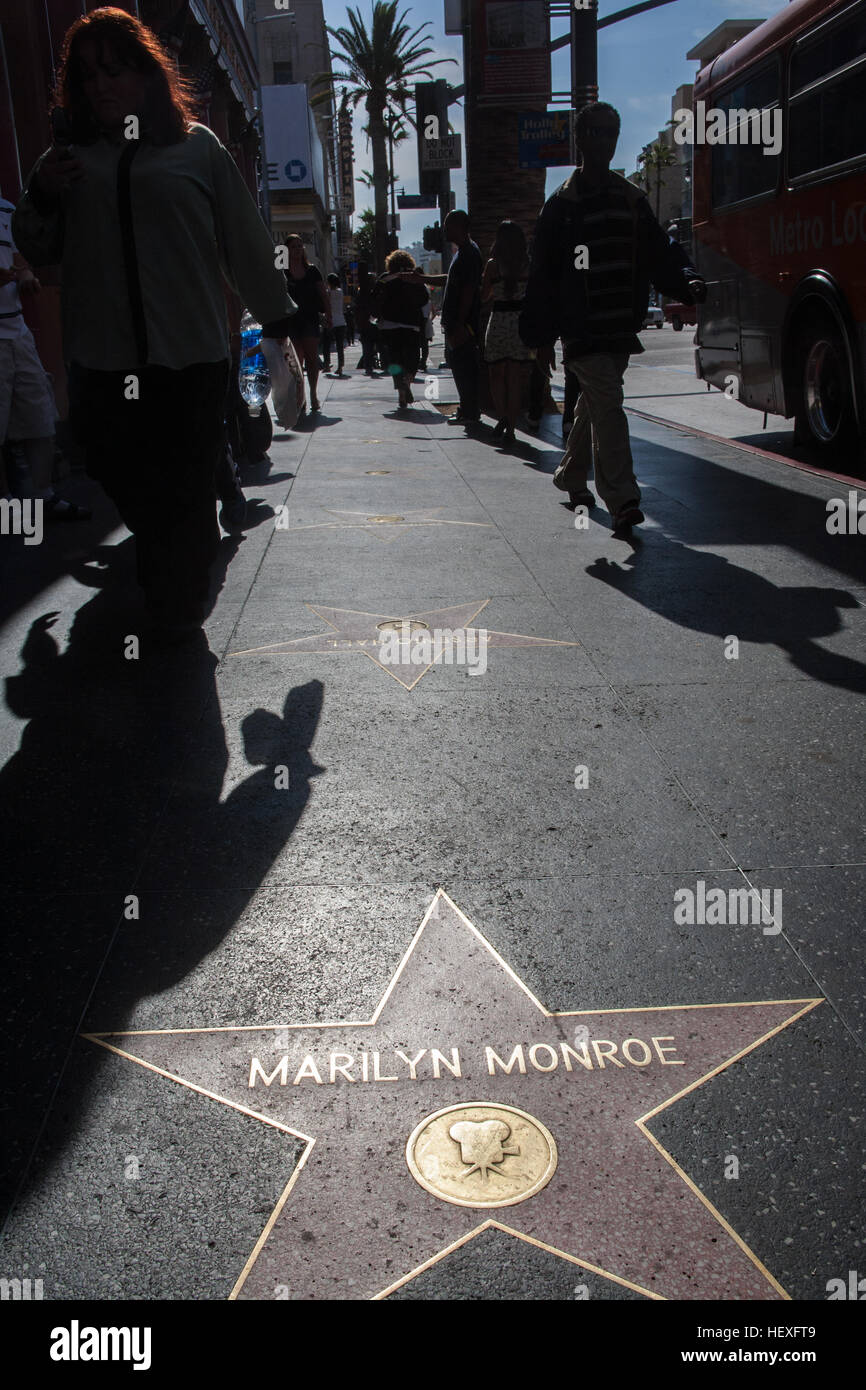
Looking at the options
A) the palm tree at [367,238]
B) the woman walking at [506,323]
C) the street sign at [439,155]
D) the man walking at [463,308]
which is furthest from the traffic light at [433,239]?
the palm tree at [367,238]

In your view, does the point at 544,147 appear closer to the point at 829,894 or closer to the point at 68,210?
the point at 68,210

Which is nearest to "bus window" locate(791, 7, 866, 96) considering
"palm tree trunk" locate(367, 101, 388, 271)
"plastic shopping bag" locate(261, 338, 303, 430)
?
"plastic shopping bag" locate(261, 338, 303, 430)

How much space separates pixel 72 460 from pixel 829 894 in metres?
9.05

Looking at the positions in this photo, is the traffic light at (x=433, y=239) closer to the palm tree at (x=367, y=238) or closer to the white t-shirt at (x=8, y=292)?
the white t-shirt at (x=8, y=292)

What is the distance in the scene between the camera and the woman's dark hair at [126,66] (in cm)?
443

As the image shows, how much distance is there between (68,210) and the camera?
4.66 m

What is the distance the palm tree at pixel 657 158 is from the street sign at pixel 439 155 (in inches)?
4121

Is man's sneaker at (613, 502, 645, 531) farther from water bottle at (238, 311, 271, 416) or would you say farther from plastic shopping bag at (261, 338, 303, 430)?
water bottle at (238, 311, 271, 416)

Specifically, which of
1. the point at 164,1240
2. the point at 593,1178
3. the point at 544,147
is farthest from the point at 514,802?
the point at 544,147

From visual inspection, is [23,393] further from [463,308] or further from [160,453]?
[463,308]

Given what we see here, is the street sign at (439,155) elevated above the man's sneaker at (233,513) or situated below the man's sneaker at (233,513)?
above

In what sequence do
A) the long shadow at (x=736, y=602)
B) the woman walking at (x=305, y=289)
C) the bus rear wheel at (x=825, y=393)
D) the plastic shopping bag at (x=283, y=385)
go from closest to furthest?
1. the long shadow at (x=736, y=602)
2. the plastic shopping bag at (x=283, y=385)
3. the bus rear wheel at (x=825, y=393)
4. the woman walking at (x=305, y=289)

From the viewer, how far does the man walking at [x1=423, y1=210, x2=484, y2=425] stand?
12.5 m

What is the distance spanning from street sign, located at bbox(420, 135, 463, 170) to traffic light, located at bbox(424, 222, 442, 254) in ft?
5.88
